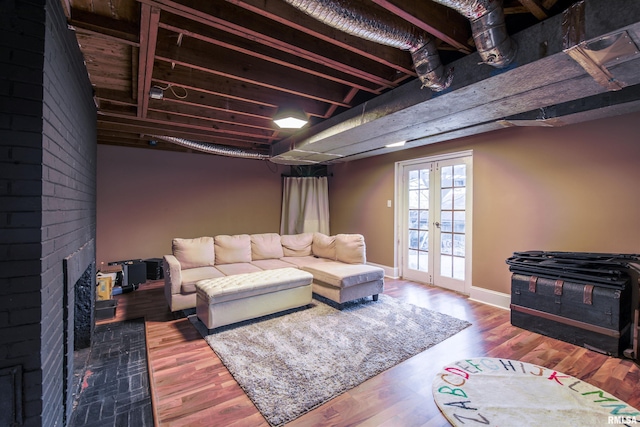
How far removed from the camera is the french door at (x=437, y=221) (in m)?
4.12

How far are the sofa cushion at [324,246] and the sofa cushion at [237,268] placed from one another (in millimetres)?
1096

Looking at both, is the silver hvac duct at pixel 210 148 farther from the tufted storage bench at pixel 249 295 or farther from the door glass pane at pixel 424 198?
the door glass pane at pixel 424 198

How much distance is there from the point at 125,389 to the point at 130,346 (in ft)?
2.26

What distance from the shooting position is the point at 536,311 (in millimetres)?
2926

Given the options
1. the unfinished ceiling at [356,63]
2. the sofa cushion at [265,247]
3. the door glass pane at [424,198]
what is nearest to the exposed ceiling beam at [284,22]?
the unfinished ceiling at [356,63]

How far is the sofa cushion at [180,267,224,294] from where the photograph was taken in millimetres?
3289

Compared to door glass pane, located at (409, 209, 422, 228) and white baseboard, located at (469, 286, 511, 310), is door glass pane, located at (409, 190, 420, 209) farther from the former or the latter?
white baseboard, located at (469, 286, 511, 310)

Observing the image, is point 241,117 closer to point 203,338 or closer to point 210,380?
point 203,338

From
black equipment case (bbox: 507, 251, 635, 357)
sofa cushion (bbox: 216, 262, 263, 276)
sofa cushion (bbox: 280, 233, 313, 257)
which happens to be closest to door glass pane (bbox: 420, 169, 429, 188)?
black equipment case (bbox: 507, 251, 635, 357)

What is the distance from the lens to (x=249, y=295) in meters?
3.05

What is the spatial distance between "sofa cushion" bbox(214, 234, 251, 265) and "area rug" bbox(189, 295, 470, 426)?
1028 millimetres

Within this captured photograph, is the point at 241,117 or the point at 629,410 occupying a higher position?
the point at 241,117

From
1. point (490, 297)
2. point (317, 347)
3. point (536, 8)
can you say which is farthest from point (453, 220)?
point (536, 8)

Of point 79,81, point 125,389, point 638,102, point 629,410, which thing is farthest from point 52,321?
point 638,102
